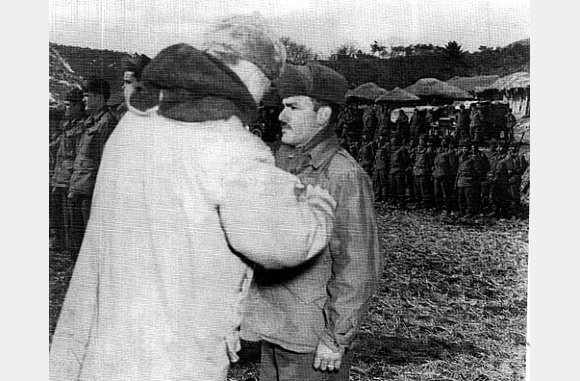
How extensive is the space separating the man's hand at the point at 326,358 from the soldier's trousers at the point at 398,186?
0.50m

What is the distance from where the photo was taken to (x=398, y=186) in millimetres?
3566

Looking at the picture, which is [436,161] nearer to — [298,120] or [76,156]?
[298,120]

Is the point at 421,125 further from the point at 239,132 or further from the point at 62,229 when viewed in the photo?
the point at 62,229

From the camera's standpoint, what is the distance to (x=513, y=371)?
3.66 meters

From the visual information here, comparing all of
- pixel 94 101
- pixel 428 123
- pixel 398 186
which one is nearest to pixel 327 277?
pixel 398 186

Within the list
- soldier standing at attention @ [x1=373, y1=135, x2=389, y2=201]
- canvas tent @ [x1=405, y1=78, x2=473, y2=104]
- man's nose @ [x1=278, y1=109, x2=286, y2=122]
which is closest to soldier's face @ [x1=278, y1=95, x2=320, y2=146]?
man's nose @ [x1=278, y1=109, x2=286, y2=122]

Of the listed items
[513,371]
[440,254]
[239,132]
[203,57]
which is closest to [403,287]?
[440,254]

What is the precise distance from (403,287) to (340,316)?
22 cm

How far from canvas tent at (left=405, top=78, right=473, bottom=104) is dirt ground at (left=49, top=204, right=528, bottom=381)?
36 centimetres

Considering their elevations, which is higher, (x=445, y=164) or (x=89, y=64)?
(x=89, y=64)

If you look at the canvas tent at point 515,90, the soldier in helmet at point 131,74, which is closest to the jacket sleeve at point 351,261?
the canvas tent at point 515,90

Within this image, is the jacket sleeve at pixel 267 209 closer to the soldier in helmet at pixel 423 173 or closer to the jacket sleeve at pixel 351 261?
the jacket sleeve at pixel 351 261

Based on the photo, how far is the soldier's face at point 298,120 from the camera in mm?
3525

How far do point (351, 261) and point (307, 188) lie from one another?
264 millimetres
